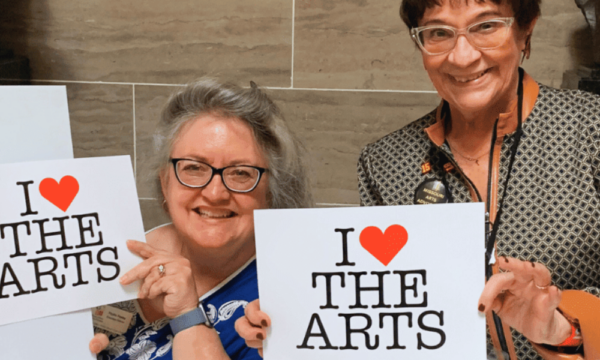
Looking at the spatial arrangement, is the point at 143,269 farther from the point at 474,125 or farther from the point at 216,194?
the point at 474,125

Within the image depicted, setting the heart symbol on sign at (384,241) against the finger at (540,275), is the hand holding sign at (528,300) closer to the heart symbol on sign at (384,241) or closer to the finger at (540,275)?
the finger at (540,275)

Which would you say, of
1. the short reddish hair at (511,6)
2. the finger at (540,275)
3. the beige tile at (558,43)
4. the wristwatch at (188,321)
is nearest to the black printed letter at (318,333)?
the wristwatch at (188,321)

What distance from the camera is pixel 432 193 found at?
144 centimetres

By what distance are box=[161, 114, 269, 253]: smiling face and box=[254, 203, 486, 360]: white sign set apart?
31 centimetres

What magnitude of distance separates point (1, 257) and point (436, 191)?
94 centimetres

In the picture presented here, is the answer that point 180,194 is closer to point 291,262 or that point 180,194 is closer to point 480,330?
point 291,262

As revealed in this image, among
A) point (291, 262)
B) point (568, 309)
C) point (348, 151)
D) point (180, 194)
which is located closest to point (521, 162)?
point (568, 309)

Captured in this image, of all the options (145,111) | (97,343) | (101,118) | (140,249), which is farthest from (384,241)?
(101,118)

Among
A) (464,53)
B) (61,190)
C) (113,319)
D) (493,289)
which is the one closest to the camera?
(493,289)

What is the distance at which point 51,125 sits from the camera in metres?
1.20

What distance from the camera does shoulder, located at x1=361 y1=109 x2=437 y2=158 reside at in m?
1.54

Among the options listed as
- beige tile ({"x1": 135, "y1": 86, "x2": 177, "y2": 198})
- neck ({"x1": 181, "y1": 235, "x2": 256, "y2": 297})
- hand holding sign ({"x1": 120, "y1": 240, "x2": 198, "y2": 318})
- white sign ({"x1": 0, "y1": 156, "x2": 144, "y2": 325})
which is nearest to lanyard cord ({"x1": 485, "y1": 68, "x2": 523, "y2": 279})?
neck ({"x1": 181, "y1": 235, "x2": 256, "y2": 297})

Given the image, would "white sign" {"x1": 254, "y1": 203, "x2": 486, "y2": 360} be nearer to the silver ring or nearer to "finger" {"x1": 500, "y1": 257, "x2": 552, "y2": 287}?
"finger" {"x1": 500, "y1": 257, "x2": 552, "y2": 287}

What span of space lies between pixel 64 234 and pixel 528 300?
0.88 meters
